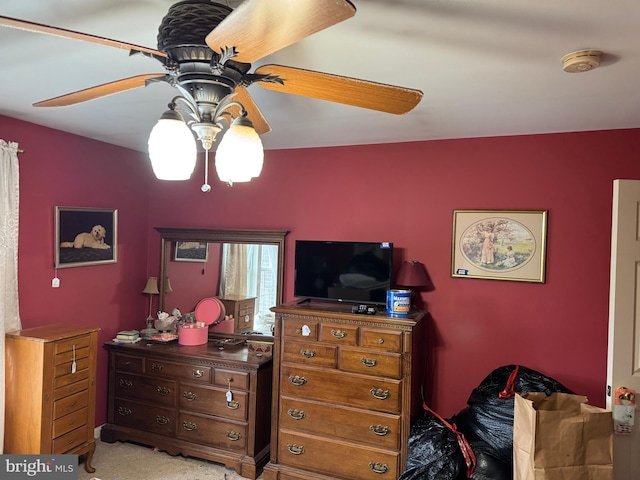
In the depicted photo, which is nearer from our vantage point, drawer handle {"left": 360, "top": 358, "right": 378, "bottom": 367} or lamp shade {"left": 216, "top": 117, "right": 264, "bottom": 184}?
lamp shade {"left": 216, "top": 117, "right": 264, "bottom": 184}

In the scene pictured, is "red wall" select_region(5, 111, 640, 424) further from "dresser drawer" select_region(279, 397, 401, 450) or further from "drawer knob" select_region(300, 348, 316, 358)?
"drawer knob" select_region(300, 348, 316, 358)

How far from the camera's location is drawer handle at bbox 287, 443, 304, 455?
10.3ft

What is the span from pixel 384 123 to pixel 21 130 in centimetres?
241

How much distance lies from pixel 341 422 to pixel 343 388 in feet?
0.75

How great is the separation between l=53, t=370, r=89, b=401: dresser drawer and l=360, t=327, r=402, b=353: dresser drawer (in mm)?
1918

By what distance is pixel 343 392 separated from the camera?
3.01 meters

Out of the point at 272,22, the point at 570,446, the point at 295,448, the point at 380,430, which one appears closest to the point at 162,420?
the point at 295,448

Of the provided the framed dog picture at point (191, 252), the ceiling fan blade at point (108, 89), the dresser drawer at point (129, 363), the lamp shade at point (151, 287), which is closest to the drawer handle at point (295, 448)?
the dresser drawer at point (129, 363)

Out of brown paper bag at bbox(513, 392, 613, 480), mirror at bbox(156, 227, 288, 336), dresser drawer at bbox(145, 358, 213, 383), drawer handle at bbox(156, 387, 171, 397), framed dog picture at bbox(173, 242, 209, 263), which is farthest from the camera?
framed dog picture at bbox(173, 242, 209, 263)

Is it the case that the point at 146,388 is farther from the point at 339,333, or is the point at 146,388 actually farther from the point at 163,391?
the point at 339,333

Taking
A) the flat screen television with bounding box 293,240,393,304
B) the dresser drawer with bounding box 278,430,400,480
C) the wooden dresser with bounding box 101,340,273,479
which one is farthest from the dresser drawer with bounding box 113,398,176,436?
the flat screen television with bounding box 293,240,393,304

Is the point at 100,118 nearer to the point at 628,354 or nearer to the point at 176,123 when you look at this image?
the point at 176,123

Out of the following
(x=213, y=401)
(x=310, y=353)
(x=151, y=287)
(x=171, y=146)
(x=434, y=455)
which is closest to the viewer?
(x=171, y=146)

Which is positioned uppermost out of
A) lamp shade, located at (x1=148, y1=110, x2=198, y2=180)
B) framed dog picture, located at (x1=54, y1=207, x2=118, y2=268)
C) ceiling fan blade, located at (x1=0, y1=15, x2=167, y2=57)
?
ceiling fan blade, located at (x1=0, y1=15, x2=167, y2=57)
